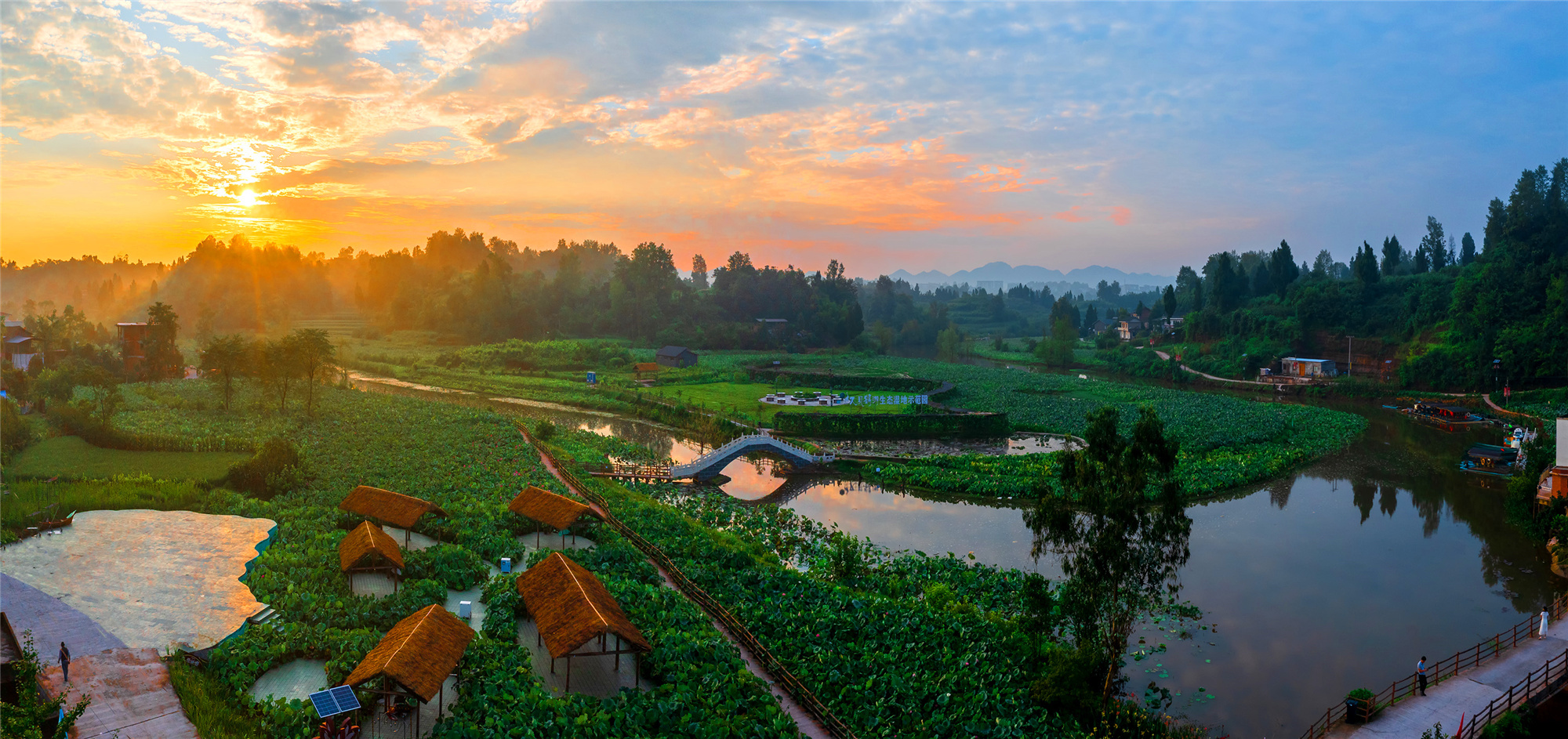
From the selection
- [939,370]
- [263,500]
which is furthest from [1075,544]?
[939,370]

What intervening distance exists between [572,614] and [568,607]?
0.30m

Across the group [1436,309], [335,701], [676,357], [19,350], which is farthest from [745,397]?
[1436,309]

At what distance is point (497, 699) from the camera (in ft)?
48.7

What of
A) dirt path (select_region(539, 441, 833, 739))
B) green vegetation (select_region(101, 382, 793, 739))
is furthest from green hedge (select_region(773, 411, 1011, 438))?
dirt path (select_region(539, 441, 833, 739))

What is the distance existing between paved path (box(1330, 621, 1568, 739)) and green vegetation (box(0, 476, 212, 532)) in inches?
1322

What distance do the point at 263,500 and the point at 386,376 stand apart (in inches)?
1946

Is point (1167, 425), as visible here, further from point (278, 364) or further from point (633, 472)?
point (278, 364)

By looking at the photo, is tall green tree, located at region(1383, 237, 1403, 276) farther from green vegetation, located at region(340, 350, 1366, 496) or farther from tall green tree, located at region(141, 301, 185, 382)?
tall green tree, located at region(141, 301, 185, 382)

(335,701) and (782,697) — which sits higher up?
(335,701)

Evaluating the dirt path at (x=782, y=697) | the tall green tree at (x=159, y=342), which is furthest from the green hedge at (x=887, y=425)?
the tall green tree at (x=159, y=342)

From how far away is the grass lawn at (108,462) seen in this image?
95.9 feet

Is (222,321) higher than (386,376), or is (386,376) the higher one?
(222,321)

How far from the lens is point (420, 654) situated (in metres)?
14.8

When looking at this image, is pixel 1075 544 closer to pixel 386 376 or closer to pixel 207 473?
pixel 207 473
